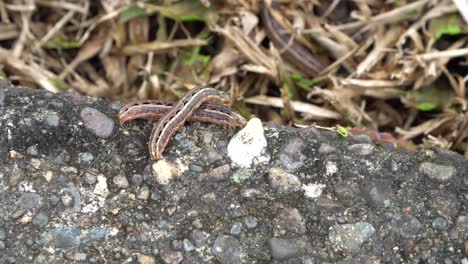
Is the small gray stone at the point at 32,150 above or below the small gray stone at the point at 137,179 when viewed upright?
above

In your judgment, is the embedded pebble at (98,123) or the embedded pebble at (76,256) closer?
the embedded pebble at (76,256)

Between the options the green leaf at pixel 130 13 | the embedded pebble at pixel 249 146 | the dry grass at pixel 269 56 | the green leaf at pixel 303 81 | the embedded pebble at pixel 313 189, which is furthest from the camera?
the green leaf at pixel 130 13

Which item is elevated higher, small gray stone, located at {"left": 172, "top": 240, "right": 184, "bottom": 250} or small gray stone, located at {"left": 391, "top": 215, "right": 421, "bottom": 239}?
small gray stone, located at {"left": 391, "top": 215, "right": 421, "bottom": 239}

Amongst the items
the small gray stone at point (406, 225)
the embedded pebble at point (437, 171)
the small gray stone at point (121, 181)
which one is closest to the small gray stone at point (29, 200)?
the small gray stone at point (121, 181)

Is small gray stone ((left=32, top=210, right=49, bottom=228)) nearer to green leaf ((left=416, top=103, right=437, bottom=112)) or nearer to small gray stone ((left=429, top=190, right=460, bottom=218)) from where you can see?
small gray stone ((left=429, top=190, right=460, bottom=218))

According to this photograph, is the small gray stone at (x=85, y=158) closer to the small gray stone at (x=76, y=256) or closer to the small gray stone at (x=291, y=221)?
the small gray stone at (x=76, y=256)

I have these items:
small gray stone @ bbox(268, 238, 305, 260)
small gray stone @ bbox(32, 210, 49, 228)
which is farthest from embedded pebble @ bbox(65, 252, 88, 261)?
small gray stone @ bbox(268, 238, 305, 260)

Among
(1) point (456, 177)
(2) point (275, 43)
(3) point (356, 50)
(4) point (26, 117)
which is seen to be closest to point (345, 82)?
(3) point (356, 50)
